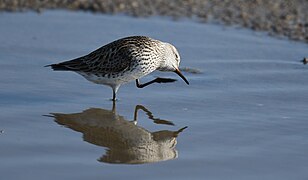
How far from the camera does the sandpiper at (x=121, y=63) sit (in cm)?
758

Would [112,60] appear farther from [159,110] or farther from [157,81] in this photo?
[159,110]

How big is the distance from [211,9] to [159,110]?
4.66 metres

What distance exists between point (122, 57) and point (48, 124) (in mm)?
1372

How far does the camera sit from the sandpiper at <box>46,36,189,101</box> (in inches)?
298

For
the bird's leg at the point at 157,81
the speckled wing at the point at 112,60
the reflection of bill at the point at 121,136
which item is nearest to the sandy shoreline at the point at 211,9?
the bird's leg at the point at 157,81

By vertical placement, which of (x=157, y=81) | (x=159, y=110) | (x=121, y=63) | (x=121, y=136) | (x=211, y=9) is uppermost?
(x=211, y=9)

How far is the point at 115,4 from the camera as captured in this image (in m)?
11.6

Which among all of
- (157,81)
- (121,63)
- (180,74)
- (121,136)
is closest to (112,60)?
(121,63)

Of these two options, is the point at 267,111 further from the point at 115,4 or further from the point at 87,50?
the point at 115,4

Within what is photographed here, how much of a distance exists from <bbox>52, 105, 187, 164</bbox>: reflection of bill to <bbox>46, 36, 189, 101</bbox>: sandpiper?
1.61ft

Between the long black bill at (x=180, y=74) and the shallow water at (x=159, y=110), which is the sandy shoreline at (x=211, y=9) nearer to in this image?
the shallow water at (x=159, y=110)

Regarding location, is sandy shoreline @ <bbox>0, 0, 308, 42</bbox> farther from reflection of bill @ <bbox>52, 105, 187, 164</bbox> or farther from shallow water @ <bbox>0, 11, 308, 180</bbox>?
reflection of bill @ <bbox>52, 105, 187, 164</bbox>

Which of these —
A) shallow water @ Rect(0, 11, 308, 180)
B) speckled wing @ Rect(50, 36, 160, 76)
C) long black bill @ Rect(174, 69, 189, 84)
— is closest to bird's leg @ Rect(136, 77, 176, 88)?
shallow water @ Rect(0, 11, 308, 180)

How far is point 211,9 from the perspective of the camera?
11461mm
